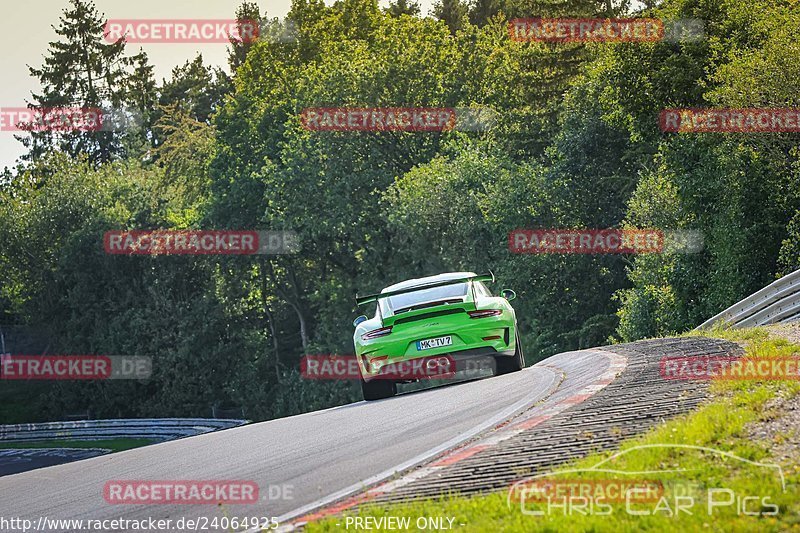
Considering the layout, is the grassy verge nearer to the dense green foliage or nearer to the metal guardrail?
the metal guardrail

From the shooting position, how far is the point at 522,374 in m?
15.2

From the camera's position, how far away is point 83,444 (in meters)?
48.4

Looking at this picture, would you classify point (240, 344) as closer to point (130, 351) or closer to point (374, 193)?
point (130, 351)

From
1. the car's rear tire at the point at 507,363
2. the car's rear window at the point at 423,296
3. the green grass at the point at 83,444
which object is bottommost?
the green grass at the point at 83,444

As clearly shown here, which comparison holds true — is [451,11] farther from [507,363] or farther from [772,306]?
[507,363]

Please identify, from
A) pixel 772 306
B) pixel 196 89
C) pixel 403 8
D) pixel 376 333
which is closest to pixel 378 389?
pixel 376 333

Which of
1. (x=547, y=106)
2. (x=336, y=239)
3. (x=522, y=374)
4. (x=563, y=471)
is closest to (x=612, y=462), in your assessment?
(x=563, y=471)

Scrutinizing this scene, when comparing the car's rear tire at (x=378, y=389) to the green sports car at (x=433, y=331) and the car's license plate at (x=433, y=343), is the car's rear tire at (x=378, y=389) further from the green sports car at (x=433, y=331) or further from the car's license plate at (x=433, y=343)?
the car's license plate at (x=433, y=343)

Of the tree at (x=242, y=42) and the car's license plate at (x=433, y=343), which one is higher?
the tree at (x=242, y=42)

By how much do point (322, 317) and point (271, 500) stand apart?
51.2 metres

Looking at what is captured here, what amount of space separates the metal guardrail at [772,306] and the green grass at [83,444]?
2937 centimetres

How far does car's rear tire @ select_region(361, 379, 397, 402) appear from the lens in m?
16.1

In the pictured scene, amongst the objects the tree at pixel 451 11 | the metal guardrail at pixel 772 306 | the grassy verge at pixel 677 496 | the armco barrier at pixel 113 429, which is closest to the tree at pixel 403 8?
the tree at pixel 451 11

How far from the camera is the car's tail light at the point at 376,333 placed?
50.7ft
